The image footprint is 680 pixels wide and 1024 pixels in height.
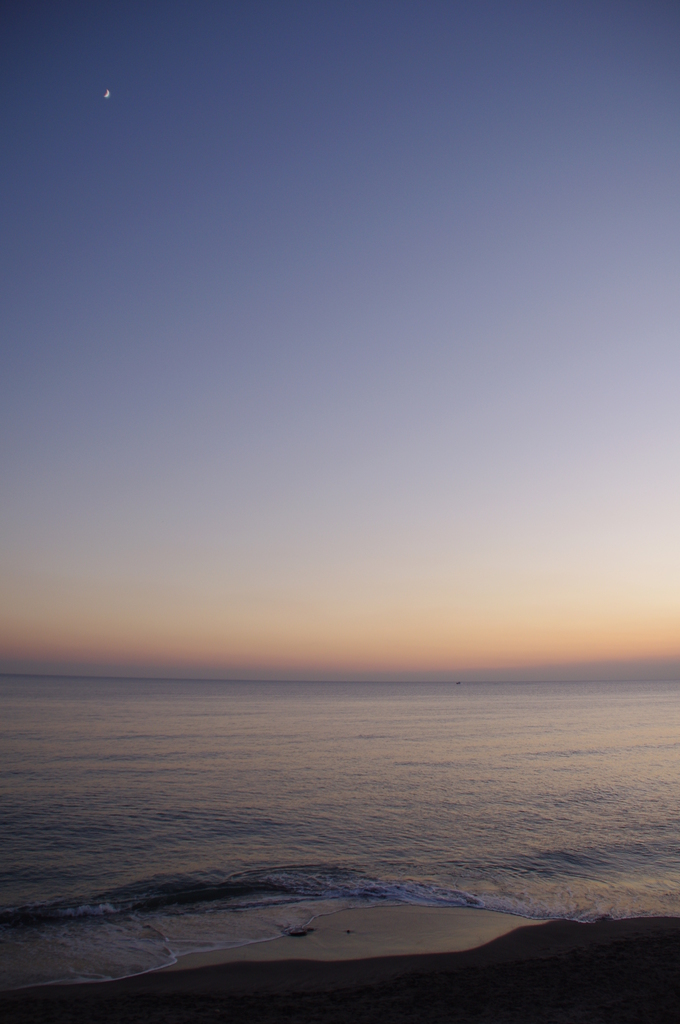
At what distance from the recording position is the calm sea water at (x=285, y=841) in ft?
51.0

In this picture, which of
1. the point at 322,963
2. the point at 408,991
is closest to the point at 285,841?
the point at 322,963

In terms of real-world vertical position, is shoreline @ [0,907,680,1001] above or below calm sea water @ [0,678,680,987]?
above

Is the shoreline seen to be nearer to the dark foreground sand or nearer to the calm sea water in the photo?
the dark foreground sand

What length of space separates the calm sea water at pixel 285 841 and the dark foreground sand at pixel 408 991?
1.57m

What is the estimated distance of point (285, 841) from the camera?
23297 mm

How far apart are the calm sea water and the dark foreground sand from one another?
1569 millimetres

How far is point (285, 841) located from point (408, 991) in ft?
42.0

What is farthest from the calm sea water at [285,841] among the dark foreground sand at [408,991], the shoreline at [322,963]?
the dark foreground sand at [408,991]

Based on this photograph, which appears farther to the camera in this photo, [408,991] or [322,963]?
[322,963]

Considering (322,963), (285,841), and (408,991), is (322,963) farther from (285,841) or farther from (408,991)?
(285,841)

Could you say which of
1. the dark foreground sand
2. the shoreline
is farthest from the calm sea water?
the dark foreground sand

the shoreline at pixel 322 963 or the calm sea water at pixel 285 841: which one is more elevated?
the shoreline at pixel 322 963

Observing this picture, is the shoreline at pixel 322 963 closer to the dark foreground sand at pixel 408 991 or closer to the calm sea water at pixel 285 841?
the dark foreground sand at pixel 408 991

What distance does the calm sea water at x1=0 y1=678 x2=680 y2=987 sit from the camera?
51.0 feet
